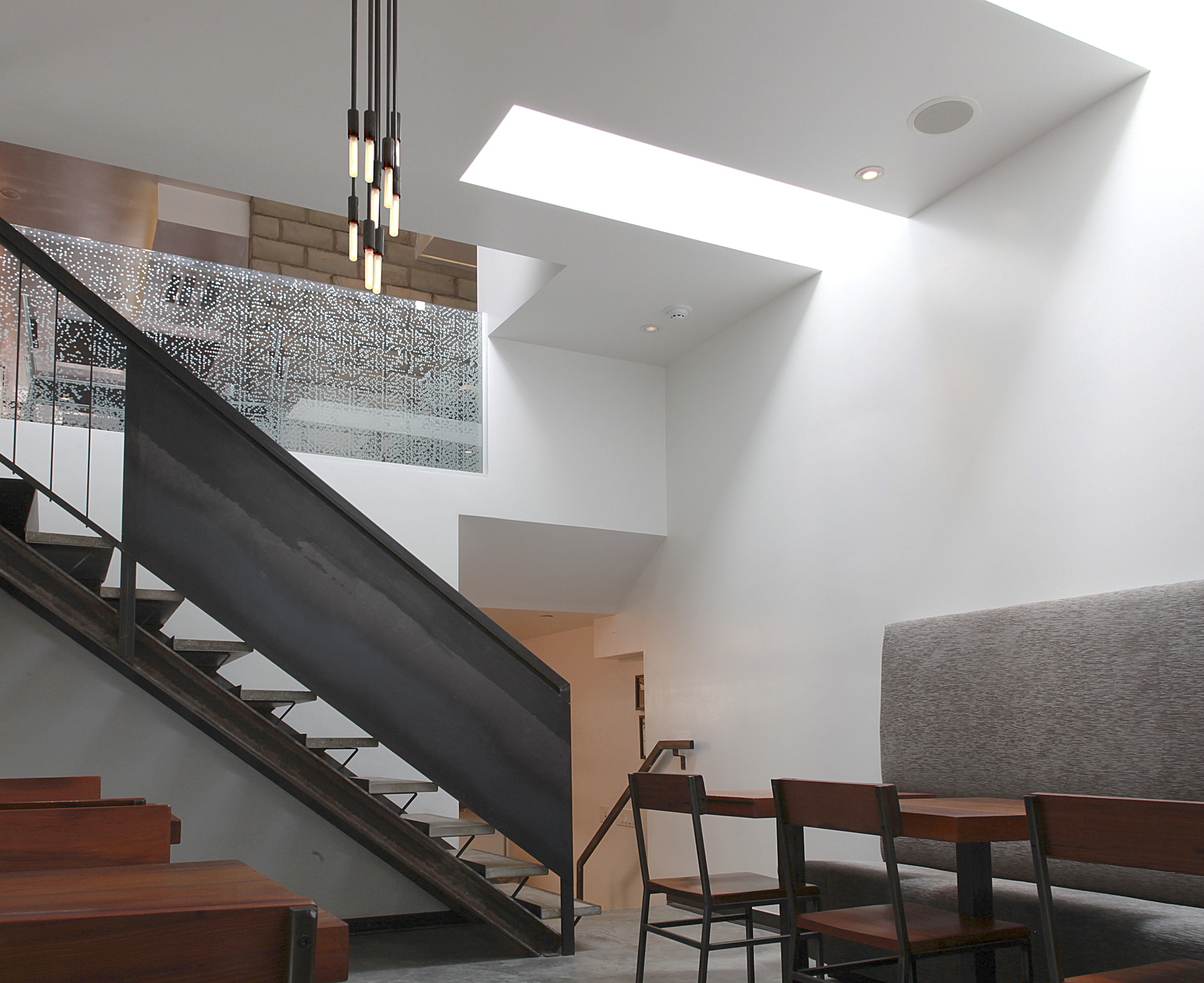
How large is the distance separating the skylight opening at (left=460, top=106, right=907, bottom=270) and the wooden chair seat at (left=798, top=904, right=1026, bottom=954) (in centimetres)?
343

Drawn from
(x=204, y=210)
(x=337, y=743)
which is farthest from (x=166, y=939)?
(x=204, y=210)

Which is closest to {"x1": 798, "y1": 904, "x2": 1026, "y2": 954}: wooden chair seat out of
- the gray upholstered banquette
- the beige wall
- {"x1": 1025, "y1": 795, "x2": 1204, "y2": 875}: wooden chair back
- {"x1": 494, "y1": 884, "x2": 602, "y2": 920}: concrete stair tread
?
the gray upholstered banquette

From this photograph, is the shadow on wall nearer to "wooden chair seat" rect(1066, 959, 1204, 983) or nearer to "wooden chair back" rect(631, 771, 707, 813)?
"wooden chair back" rect(631, 771, 707, 813)

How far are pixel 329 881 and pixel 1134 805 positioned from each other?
14.1 feet

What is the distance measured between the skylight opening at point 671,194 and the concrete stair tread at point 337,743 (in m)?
2.62

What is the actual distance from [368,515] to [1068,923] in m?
4.15

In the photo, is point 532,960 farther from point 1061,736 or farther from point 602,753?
point 602,753

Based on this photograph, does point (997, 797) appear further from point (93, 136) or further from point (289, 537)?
point (93, 136)

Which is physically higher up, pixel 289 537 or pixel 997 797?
pixel 289 537

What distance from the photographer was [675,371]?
22.8ft

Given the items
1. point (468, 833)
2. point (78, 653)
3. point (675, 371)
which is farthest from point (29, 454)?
point (675, 371)

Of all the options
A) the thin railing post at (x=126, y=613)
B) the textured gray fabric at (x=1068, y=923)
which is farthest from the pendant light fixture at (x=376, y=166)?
the textured gray fabric at (x=1068, y=923)

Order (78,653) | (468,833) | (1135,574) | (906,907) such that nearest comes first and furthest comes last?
1. (906,907)
2. (1135,574)
3. (468,833)
4. (78,653)

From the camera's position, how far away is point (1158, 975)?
6.50ft
